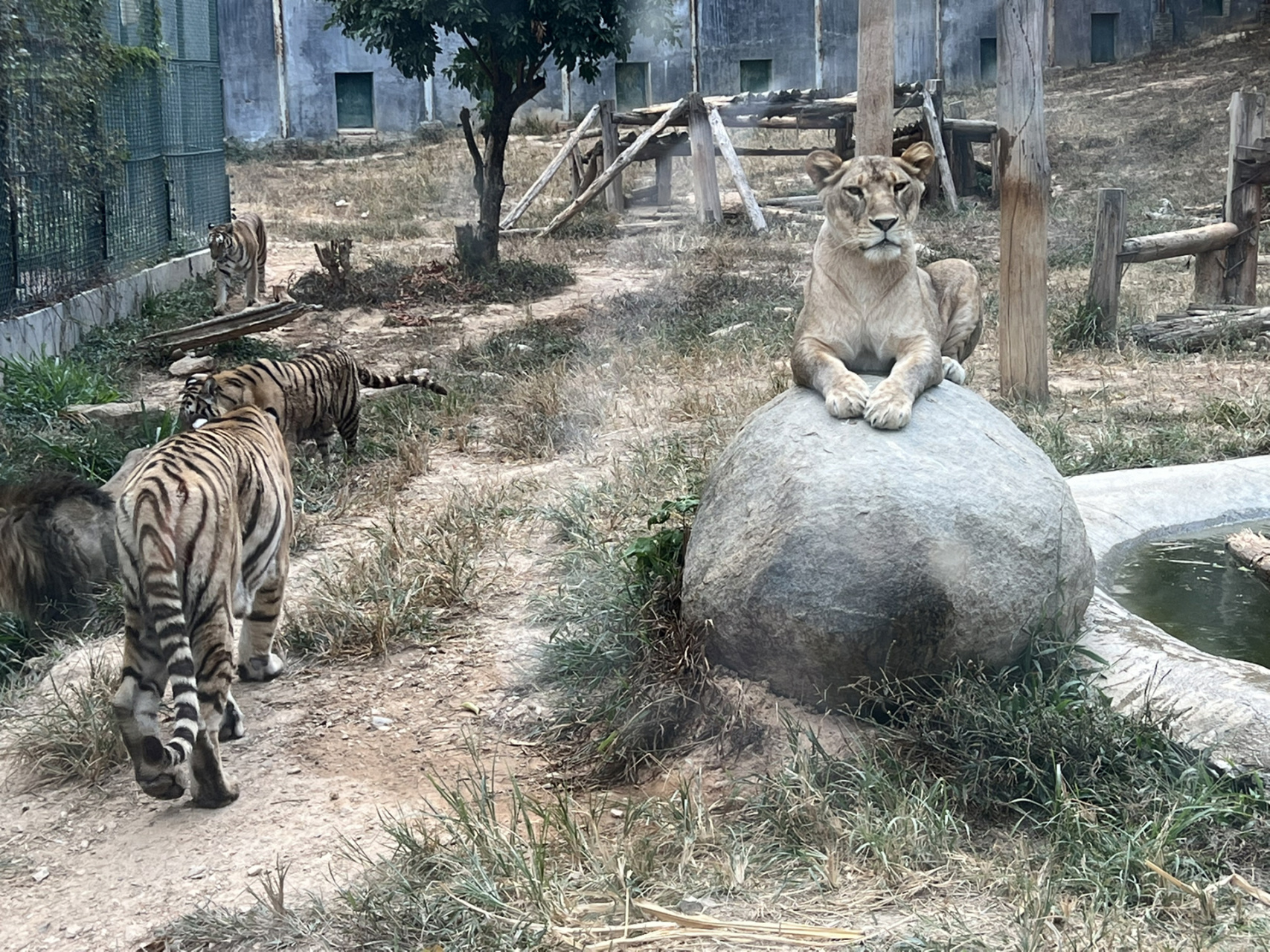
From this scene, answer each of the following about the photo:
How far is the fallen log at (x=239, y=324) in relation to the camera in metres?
10.1

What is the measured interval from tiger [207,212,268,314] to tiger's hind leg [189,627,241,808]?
30.3 feet

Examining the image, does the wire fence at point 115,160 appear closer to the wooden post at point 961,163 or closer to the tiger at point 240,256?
the tiger at point 240,256

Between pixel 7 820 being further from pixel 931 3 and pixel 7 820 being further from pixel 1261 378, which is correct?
pixel 931 3

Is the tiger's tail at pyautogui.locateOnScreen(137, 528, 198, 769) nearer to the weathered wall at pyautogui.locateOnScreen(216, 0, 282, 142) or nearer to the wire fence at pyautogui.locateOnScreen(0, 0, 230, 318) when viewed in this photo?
the wire fence at pyautogui.locateOnScreen(0, 0, 230, 318)

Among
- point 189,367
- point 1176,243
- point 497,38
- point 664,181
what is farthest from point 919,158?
point 664,181

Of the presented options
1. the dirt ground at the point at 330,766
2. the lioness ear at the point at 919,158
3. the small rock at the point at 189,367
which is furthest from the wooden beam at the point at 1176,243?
the small rock at the point at 189,367

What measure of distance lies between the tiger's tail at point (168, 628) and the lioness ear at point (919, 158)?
3125 millimetres

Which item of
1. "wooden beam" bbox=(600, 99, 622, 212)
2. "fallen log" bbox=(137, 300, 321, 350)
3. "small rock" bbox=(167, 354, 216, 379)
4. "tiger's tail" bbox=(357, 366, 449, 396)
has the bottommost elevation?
"tiger's tail" bbox=(357, 366, 449, 396)

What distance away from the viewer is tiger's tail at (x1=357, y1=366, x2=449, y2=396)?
9453 millimetres

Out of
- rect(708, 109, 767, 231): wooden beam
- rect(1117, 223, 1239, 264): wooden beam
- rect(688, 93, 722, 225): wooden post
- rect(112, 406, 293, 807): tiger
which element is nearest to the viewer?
rect(112, 406, 293, 807): tiger

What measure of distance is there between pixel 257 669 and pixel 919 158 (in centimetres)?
334

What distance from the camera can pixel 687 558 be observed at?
4977 millimetres

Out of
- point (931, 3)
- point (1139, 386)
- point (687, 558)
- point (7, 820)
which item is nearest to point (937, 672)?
point (687, 558)

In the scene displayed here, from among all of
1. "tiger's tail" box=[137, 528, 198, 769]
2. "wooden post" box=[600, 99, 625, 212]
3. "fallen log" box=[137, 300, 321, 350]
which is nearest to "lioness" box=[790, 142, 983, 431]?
"tiger's tail" box=[137, 528, 198, 769]
